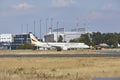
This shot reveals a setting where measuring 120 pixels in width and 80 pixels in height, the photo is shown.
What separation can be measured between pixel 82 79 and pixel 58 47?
140m

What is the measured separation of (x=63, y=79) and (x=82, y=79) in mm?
1510

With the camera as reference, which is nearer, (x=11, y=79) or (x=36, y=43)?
(x=11, y=79)

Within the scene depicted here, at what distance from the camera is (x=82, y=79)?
27.7m

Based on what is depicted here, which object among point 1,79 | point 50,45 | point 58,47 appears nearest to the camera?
point 1,79

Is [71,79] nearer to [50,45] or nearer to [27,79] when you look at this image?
[27,79]

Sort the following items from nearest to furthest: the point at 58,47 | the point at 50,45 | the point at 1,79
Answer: the point at 1,79 → the point at 58,47 → the point at 50,45

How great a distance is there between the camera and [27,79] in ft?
90.7

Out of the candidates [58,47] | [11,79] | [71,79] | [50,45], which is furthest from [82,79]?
[50,45]

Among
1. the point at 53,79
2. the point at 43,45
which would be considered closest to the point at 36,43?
the point at 43,45

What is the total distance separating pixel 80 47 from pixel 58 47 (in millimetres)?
18561

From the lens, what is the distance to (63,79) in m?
28.4

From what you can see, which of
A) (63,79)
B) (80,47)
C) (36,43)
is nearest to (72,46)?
(80,47)

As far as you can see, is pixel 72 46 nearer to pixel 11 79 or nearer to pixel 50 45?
pixel 50 45

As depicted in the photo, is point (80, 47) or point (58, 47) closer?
point (58, 47)
